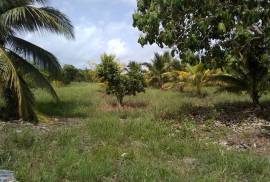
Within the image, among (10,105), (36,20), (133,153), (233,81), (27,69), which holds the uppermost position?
(36,20)

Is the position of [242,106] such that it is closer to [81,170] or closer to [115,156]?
[115,156]

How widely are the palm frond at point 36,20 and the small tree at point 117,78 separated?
5579 mm

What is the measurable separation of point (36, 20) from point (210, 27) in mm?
5576

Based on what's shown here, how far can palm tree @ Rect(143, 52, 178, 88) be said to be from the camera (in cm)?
3521

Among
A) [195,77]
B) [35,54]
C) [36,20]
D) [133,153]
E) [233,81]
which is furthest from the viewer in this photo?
[195,77]

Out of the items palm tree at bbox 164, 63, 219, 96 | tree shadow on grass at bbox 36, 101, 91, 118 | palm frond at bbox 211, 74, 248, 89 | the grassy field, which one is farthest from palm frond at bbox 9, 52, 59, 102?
palm tree at bbox 164, 63, 219, 96

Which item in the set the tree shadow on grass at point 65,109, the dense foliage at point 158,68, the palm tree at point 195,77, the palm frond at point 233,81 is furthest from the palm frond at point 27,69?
the dense foliage at point 158,68

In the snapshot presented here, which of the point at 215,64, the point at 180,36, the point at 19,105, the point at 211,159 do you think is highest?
the point at 180,36

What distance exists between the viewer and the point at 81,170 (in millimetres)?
7367

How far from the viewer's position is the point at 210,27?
13.1m

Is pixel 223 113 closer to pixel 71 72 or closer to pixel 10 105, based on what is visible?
pixel 10 105

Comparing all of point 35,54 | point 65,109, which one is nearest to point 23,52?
point 35,54

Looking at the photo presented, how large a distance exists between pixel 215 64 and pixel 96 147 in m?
5.87

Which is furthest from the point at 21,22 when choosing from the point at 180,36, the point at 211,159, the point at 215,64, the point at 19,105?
the point at 211,159
